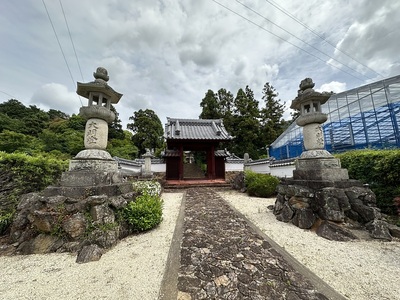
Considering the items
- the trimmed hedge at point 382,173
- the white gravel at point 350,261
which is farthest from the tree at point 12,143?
the trimmed hedge at point 382,173

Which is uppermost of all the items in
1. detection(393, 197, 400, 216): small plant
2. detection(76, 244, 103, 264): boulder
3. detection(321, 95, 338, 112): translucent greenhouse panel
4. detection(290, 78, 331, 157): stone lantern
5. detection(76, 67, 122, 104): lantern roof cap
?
detection(321, 95, 338, 112): translucent greenhouse panel

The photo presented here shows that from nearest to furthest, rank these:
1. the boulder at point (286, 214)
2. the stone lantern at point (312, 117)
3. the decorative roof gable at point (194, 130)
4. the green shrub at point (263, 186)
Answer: the boulder at point (286, 214) → the stone lantern at point (312, 117) → the green shrub at point (263, 186) → the decorative roof gable at point (194, 130)

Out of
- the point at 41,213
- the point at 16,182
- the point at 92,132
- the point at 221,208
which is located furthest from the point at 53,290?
the point at 221,208

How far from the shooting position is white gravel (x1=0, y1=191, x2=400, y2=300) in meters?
1.83

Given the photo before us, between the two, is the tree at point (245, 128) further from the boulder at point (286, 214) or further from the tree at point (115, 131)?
the tree at point (115, 131)

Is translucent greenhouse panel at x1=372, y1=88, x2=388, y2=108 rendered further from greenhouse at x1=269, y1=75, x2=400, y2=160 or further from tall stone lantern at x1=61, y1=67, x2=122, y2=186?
tall stone lantern at x1=61, y1=67, x2=122, y2=186

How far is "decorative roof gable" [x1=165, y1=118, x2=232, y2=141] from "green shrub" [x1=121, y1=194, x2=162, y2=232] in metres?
7.23

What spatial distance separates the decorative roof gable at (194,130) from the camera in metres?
11.3

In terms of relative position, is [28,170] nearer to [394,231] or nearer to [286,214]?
[286,214]

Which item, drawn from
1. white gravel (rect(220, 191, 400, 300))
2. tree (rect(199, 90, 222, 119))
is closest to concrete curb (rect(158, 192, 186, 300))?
white gravel (rect(220, 191, 400, 300))

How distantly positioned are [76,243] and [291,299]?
3367 mm

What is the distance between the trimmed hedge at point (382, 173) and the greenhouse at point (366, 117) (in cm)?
582

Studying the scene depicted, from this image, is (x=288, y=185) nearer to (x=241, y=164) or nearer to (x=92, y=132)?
(x=92, y=132)

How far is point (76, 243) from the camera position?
Result: 2.83 metres
